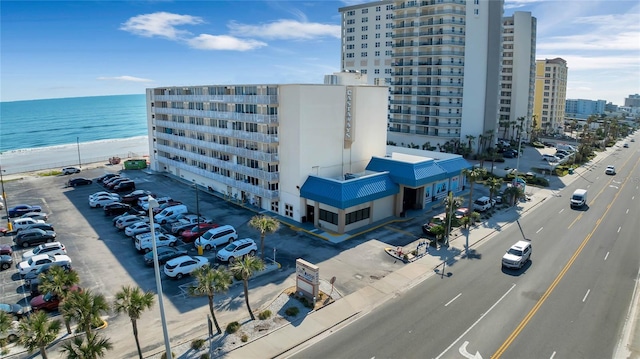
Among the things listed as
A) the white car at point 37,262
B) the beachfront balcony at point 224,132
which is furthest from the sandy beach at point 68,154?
the white car at point 37,262

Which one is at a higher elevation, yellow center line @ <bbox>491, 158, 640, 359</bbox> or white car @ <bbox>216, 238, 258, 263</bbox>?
white car @ <bbox>216, 238, 258, 263</bbox>

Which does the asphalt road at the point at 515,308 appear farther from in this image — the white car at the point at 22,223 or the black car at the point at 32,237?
the white car at the point at 22,223

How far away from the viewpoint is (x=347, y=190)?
42781 mm

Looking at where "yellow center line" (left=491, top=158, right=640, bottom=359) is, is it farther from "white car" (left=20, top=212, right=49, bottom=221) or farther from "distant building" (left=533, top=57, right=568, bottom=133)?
"distant building" (left=533, top=57, right=568, bottom=133)

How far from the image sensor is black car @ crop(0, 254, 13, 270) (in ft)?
113

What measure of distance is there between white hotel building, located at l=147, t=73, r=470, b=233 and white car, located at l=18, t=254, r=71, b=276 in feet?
74.3

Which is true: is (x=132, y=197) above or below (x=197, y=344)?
above

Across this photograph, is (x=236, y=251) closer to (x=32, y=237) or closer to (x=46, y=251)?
(x=46, y=251)

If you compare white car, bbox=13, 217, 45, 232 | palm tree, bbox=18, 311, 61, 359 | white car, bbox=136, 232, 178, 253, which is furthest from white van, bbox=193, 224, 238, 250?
palm tree, bbox=18, 311, 61, 359

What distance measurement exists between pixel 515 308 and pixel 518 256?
7.76m

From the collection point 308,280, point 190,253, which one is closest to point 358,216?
point 308,280

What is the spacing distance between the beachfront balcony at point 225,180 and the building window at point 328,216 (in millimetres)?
7220

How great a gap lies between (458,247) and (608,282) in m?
12.2

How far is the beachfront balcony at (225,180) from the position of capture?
49500 mm
